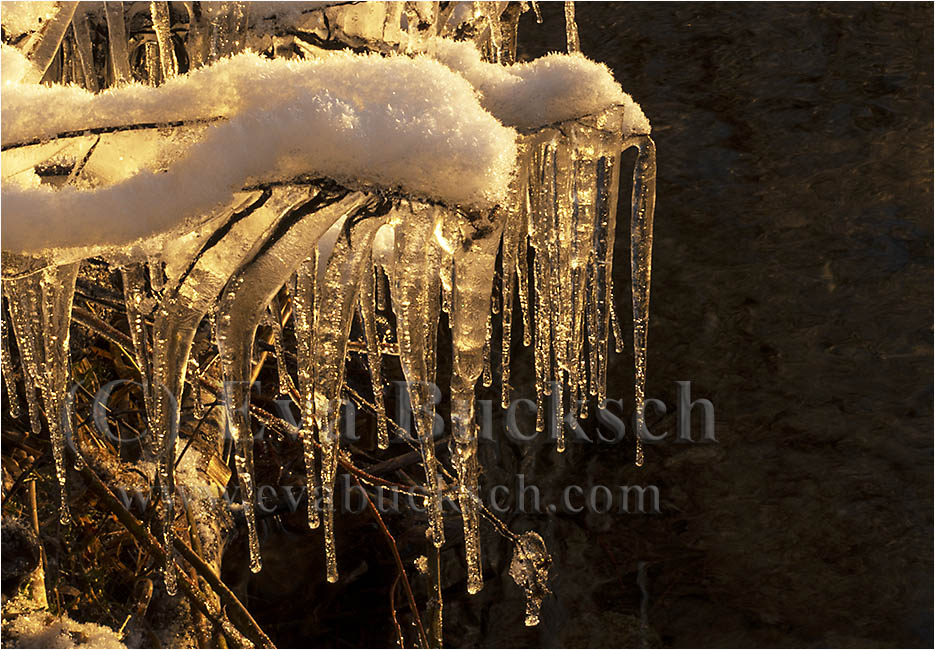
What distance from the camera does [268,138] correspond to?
1.63 feet

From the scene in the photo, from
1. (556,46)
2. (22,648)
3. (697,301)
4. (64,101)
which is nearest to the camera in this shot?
(64,101)

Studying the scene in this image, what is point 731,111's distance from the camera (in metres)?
2.32

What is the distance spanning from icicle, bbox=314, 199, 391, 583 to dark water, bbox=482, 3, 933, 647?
5.47 feet

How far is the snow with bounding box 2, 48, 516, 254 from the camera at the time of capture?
0.49 meters

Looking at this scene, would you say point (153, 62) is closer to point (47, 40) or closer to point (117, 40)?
point (117, 40)

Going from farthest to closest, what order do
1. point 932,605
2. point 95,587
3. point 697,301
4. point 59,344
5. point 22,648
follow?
1. point 697,301
2. point 932,605
3. point 95,587
4. point 22,648
5. point 59,344

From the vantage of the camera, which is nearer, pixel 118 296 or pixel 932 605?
pixel 118 296

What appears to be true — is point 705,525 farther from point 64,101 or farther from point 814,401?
point 64,101

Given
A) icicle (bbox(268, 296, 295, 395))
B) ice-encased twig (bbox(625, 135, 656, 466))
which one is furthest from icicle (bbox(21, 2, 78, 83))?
ice-encased twig (bbox(625, 135, 656, 466))

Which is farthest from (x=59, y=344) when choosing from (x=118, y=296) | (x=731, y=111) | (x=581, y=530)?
(x=731, y=111)

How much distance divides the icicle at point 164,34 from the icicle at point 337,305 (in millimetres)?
340

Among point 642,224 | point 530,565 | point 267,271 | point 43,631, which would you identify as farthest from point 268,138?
point 530,565

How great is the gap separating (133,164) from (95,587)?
1.28 metres

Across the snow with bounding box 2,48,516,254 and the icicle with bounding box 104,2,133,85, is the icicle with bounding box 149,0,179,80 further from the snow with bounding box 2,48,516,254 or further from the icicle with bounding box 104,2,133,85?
the snow with bounding box 2,48,516,254
